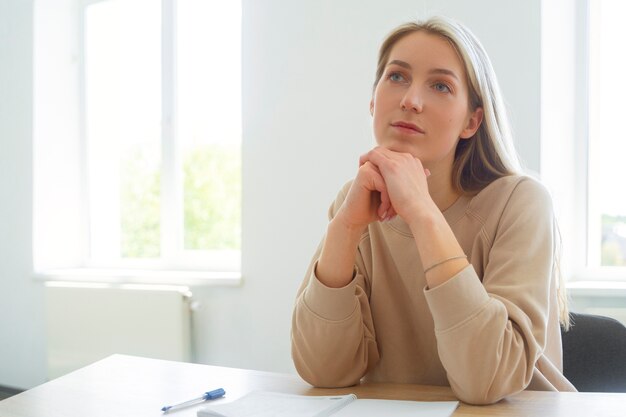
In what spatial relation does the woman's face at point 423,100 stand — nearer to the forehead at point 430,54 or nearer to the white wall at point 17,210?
the forehead at point 430,54

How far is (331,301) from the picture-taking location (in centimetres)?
118

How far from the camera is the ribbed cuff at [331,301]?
1179 millimetres

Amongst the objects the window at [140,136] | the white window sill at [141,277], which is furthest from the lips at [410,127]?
the window at [140,136]

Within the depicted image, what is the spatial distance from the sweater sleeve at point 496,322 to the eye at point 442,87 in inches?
13.6

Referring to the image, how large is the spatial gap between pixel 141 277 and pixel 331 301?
88.8 inches

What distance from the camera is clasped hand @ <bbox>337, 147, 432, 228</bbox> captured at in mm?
1146

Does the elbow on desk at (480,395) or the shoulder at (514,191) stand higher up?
the shoulder at (514,191)

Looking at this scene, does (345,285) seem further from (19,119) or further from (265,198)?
(19,119)

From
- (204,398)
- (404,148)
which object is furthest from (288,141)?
(204,398)

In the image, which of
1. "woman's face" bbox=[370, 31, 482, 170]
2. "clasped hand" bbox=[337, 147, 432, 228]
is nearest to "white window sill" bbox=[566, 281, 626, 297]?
"woman's face" bbox=[370, 31, 482, 170]

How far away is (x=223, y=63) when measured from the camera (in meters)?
3.37

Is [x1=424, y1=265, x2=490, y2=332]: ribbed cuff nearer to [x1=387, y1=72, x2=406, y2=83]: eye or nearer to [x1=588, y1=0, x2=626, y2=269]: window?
[x1=387, y1=72, x2=406, y2=83]: eye

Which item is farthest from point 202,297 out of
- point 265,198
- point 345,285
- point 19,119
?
point 345,285

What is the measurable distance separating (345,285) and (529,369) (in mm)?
361
